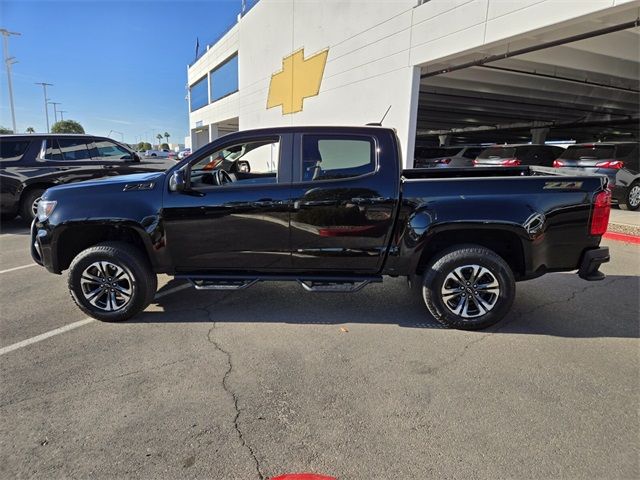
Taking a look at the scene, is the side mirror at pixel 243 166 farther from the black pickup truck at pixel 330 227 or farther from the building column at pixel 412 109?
the building column at pixel 412 109

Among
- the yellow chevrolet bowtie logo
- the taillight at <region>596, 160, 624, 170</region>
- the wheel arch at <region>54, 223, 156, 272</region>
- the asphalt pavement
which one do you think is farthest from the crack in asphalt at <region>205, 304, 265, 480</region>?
the yellow chevrolet bowtie logo

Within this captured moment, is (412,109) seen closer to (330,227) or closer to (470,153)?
(470,153)

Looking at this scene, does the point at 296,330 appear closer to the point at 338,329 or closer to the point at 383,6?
the point at 338,329

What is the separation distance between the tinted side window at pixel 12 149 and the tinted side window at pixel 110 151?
1.34m

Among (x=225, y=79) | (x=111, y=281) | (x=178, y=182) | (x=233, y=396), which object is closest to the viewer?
(x=233, y=396)

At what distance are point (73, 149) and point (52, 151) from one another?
40 centimetres

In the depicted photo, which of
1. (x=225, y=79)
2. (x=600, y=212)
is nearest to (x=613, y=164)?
(x=600, y=212)

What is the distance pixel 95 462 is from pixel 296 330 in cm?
193

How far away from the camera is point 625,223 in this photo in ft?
27.0

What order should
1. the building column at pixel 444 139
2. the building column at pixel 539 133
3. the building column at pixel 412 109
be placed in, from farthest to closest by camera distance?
1. the building column at pixel 444 139
2. the building column at pixel 539 133
3. the building column at pixel 412 109

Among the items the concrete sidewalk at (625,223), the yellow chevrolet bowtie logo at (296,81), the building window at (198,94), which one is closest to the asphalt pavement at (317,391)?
the concrete sidewalk at (625,223)

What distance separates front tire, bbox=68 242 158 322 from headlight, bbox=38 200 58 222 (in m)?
0.49

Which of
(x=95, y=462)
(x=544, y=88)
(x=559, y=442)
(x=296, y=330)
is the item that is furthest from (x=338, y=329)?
(x=544, y=88)

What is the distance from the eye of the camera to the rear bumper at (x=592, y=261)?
11.8ft
